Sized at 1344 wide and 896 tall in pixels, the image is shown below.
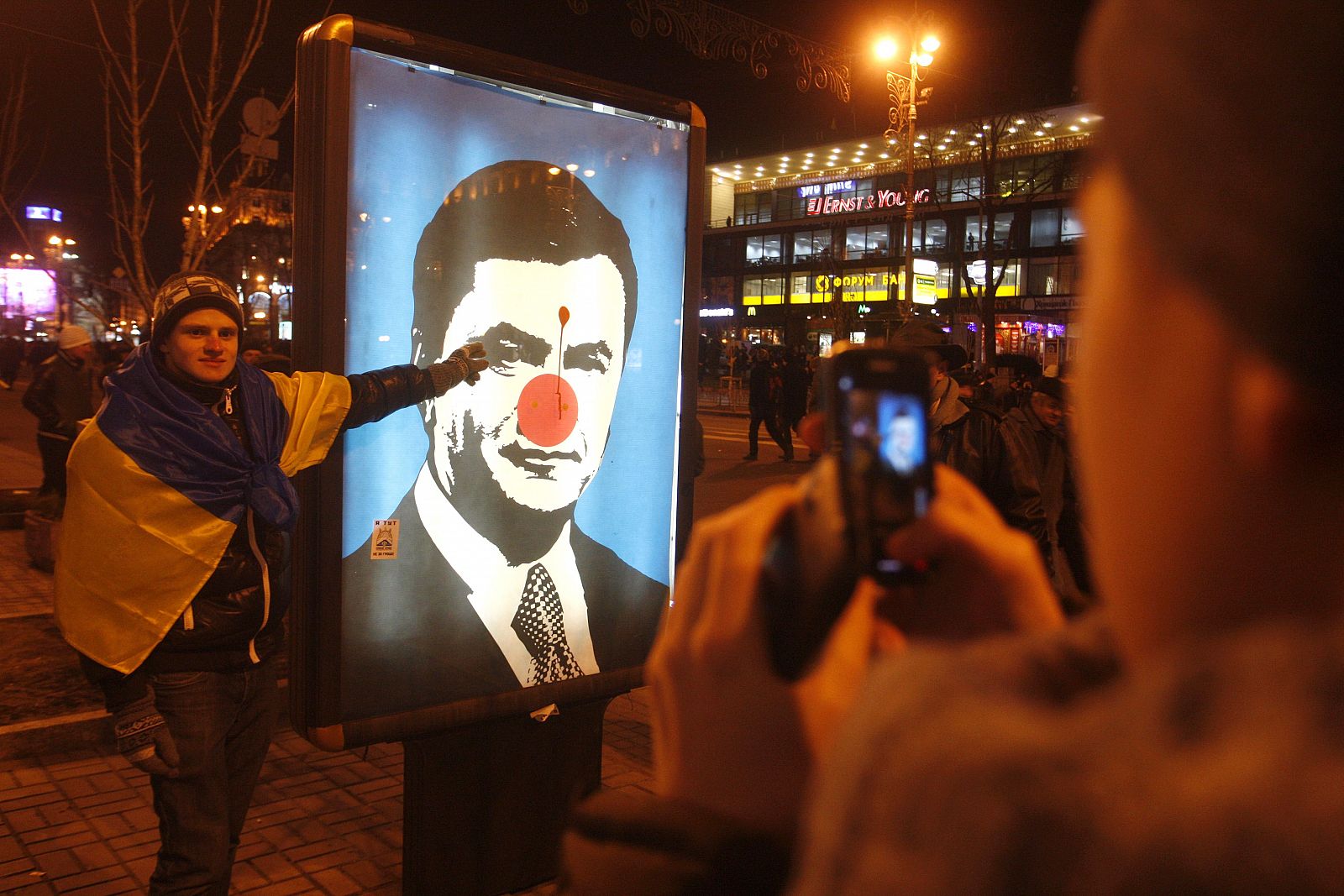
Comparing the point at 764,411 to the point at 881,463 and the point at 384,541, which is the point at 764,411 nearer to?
the point at 384,541

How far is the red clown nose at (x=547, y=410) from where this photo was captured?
3.51 m

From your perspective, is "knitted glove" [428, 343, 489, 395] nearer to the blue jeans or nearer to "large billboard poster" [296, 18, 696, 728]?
"large billboard poster" [296, 18, 696, 728]

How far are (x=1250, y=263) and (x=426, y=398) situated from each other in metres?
2.96

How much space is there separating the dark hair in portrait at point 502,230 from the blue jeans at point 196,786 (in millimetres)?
1187

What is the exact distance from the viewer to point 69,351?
9578 millimetres

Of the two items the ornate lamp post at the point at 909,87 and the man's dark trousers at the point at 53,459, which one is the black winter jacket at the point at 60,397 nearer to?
the man's dark trousers at the point at 53,459

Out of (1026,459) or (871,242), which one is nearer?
(1026,459)

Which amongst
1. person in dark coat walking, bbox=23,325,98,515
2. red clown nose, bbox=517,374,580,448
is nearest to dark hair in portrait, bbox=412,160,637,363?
red clown nose, bbox=517,374,580,448

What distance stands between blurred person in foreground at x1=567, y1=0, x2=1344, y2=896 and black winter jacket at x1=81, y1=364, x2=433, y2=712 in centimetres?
277

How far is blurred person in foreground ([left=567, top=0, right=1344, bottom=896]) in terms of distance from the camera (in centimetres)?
42

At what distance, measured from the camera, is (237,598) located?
124 inches

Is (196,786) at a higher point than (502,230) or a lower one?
lower

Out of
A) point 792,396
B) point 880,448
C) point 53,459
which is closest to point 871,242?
point 792,396

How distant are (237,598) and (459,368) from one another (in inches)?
38.2
